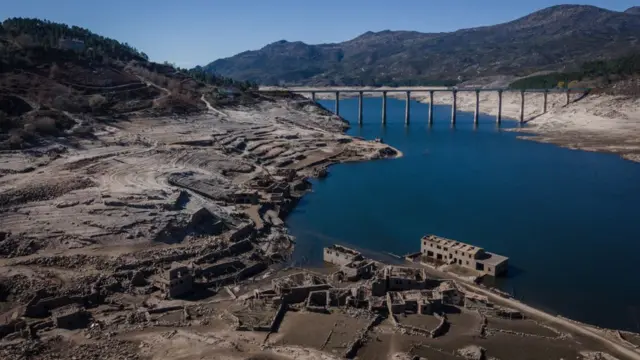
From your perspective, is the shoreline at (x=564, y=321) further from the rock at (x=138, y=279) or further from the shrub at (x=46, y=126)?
the shrub at (x=46, y=126)

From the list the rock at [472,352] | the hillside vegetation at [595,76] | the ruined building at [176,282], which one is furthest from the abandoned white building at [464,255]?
the hillside vegetation at [595,76]

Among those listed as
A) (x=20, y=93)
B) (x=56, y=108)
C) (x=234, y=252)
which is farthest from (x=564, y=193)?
(x=20, y=93)

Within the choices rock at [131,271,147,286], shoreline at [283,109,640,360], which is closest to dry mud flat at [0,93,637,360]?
rock at [131,271,147,286]

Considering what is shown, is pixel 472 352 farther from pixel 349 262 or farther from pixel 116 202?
pixel 116 202

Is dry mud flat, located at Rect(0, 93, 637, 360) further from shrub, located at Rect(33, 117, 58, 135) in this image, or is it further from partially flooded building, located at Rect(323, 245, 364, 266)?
shrub, located at Rect(33, 117, 58, 135)

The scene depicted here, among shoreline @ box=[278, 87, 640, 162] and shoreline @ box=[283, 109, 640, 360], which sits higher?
shoreline @ box=[278, 87, 640, 162]
